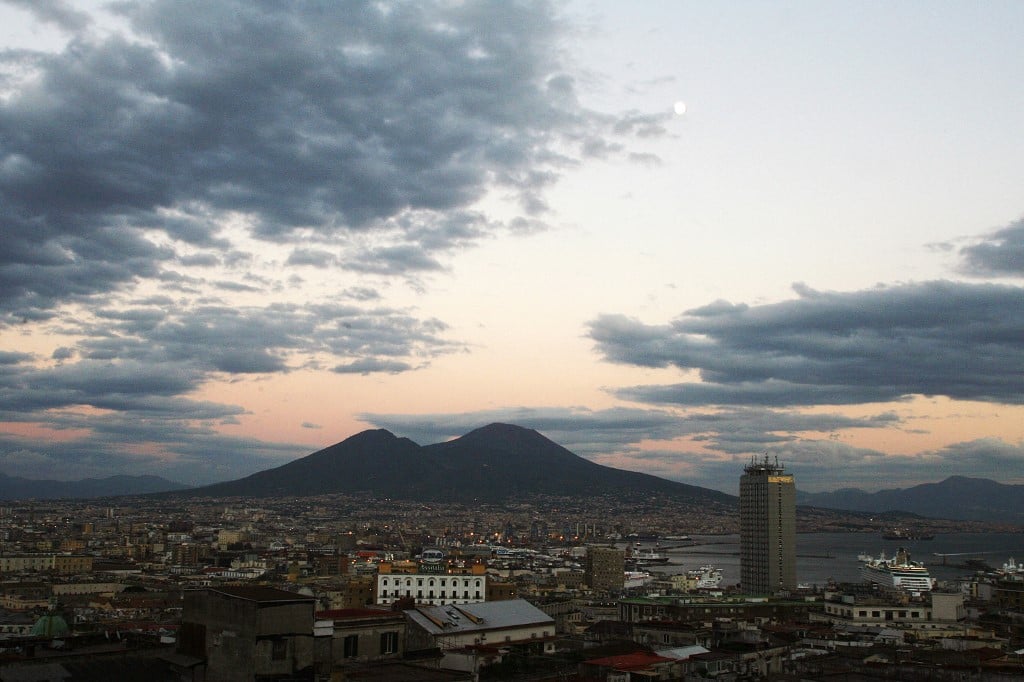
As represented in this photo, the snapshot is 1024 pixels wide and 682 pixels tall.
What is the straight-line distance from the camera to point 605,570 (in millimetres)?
167875

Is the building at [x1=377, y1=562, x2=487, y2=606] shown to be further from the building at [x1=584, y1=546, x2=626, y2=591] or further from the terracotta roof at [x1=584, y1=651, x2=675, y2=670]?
the building at [x1=584, y1=546, x2=626, y2=591]

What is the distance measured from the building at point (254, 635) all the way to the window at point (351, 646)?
7548 mm

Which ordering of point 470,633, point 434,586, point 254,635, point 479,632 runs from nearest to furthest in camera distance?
point 254,635
point 470,633
point 479,632
point 434,586

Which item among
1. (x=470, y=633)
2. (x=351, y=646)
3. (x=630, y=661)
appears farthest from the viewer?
(x=470, y=633)

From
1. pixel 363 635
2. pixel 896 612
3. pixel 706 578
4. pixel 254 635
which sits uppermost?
pixel 254 635

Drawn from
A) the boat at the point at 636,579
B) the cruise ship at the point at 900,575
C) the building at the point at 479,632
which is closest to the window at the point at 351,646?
the building at the point at 479,632

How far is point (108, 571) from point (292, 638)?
13176 centimetres

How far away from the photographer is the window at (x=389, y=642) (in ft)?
154

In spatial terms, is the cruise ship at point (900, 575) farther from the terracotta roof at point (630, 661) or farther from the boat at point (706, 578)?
the terracotta roof at point (630, 661)

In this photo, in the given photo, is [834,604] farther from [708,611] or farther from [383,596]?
[383,596]

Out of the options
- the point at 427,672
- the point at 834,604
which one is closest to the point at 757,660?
the point at 427,672

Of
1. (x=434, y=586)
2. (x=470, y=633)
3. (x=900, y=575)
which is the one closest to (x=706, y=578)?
(x=900, y=575)

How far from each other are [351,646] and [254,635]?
9.98m

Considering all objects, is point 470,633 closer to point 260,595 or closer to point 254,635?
point 260,595
